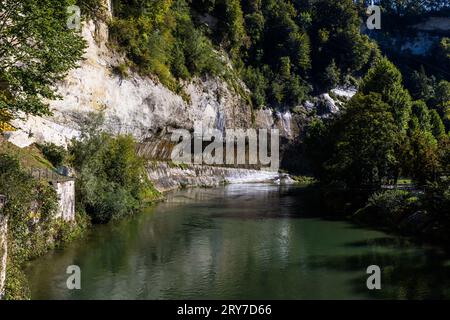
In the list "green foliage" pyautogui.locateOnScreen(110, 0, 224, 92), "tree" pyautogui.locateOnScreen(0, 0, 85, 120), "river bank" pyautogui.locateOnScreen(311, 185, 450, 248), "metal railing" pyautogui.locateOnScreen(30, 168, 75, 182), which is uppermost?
"green foliage" pyautogui.locateOnScreen(110, 0, 224, 92)

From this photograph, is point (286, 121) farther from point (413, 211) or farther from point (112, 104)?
point (413, 211)

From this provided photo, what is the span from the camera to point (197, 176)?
79.7 metres

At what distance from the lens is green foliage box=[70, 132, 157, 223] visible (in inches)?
1452

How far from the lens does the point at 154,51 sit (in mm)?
65875

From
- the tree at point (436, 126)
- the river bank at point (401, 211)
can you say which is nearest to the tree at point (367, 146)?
the river bank at point (401, 211)

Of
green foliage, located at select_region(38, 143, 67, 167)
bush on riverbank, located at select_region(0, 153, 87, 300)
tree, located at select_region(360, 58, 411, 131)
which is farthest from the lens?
tree, located at select_region(360, 58, 411, 131)

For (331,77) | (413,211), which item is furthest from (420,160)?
(331,77)

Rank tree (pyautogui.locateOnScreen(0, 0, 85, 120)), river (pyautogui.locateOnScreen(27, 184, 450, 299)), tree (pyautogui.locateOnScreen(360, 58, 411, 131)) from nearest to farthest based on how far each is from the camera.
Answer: river (pyautogui.locateOnScreen(27, 184, 450, 299))
tree (pyautogui.locateOnScreen(0, 0, 85, 120))
tree (pyautogui.locateOnScreen(360, 58, 411, 131))

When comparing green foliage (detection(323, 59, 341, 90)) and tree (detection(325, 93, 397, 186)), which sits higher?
green foliage (detection(323, 59, 341, 90))

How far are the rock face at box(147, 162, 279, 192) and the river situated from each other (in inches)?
986

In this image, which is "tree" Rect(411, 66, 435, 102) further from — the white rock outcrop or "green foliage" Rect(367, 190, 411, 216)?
the white rock outcrop

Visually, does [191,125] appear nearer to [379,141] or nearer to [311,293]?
[379,141]

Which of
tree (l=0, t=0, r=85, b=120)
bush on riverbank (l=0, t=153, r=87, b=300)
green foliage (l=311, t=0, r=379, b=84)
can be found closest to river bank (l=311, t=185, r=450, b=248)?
bush on riverbank (l=0, t=153, r=87, b=300)

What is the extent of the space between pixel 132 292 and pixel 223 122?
67754mm
